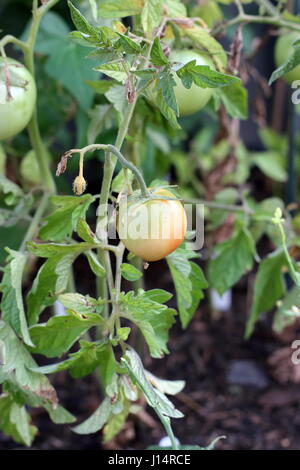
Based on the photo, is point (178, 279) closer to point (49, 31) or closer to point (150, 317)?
point (150, 317)

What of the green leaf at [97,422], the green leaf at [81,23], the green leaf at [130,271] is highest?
the green leaf at [81,23]

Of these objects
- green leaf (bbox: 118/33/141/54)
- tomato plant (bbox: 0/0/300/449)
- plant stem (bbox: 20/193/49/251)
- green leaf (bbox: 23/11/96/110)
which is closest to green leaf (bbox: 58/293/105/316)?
tomato plant (bbox: 0/0/300/449)

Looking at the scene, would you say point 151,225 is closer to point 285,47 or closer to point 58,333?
point 58,333

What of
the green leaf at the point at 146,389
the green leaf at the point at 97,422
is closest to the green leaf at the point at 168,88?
the green leaf at the point at 146,389

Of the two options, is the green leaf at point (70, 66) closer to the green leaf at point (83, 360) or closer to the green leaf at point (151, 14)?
the green leaf at point (151, 14)

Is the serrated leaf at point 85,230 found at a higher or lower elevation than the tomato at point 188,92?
lower

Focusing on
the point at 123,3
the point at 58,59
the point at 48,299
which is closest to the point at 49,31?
the point at 58,59
